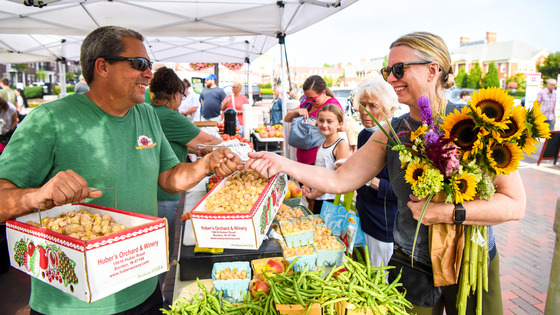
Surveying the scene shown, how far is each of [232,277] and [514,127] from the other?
1.65m

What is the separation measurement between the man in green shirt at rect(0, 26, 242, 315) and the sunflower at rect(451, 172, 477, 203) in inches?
62.6

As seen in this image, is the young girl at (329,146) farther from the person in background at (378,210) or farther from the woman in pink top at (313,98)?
the woman in pink top at (313,98)

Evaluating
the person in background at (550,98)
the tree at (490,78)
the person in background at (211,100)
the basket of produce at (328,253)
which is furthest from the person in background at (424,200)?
the tree at (490,78)

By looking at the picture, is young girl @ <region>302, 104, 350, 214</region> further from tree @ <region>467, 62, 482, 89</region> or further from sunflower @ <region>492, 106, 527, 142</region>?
tree @ <region>467, 62, 482, 89</region>

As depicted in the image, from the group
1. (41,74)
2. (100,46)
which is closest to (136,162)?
(100,46)

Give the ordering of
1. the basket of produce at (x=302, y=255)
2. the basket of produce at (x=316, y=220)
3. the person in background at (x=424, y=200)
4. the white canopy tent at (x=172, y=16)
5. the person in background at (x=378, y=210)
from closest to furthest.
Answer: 1. the person in background at (x=424, y=200)
2. the basket of produce at (x=302, y=255)
3. the basket of produce at (x=316, y=220)
4. the person in background at (x=378, y=210)
5. the white canopy tent at (x=172, y=16)

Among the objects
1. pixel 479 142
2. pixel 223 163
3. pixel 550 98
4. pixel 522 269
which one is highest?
pixel 550 98

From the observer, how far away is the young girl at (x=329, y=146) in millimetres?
4066

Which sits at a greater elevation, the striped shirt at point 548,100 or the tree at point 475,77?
the tree at point 475,77

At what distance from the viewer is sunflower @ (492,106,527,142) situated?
4.55ft

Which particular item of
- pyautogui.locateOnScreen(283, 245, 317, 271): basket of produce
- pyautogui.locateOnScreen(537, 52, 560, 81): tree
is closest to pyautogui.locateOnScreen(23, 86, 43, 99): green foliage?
pyautogui.locateOnScreen(283, 245, 317, 271): basket of produce

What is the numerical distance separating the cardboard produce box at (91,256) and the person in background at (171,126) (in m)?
2.18

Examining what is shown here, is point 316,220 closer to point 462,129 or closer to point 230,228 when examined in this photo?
point 230,228

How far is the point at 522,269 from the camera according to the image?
449 cm
